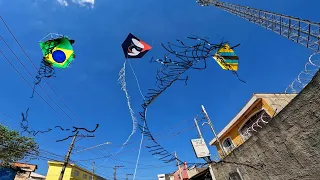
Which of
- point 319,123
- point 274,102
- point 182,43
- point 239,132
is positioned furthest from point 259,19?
point 182,43

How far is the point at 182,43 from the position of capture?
381cm

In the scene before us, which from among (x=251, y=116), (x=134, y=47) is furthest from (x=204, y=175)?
(x=134, y=47)

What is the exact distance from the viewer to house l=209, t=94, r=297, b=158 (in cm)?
1647

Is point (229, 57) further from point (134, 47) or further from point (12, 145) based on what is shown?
point (12, 145)

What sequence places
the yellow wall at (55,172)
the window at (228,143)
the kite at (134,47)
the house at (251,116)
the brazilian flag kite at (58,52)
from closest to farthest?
the kite at (134,47) → the brazilian flag kite at (58,52) → the house at (251,116) → the window at (228,143) → the yellow wall at (55,172)

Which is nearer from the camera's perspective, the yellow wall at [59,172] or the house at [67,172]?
the yellow wall at [59,172]

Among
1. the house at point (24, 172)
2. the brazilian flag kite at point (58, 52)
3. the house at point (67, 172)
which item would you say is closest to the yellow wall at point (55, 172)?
the house at point (67, 172)

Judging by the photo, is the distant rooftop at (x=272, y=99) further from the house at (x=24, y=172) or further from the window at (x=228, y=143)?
the house at (x=24, y=172)

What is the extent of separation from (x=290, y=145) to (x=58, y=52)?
30.7ft

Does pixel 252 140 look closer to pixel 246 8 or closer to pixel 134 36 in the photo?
pixel 134 36

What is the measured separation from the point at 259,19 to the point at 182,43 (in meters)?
19.9

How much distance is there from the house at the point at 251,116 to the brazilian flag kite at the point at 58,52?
13156 mm

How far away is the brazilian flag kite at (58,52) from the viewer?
6965mm

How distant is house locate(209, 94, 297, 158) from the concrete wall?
22.2 feet
